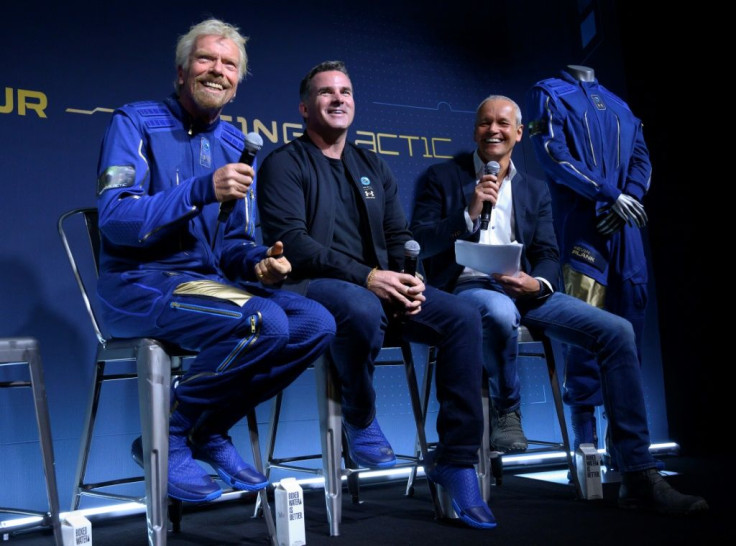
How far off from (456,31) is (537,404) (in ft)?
6.09

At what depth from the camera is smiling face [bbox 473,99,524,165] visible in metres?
2.73

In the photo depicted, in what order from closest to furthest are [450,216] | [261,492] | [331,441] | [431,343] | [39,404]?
[39,404] → [261,492] → [331,441] → [431,343] → [450,216]

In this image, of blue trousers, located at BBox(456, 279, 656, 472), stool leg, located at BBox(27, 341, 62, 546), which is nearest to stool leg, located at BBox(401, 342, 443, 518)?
blue trousers, located at BBox(456, 279, 656, 472)

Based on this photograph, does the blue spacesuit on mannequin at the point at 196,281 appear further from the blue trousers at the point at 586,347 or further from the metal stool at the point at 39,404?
the blue trousers at the point at 586,347

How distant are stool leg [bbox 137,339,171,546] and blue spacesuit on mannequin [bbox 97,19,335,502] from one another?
0.14 feet

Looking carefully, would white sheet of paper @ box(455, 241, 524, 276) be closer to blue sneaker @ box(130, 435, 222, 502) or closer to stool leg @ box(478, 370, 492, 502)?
stool leg @ box(478, 370, 492, 502)

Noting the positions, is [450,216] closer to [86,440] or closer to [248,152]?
[248,152]

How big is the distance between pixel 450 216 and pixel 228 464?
1.17m

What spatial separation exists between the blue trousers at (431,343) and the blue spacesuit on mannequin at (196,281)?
0.11m

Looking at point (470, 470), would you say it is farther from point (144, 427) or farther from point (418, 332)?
point (144, 427)

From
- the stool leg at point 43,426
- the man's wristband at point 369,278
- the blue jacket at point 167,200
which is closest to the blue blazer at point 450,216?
the man's wristband at point 369,278

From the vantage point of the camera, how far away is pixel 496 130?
108 inches

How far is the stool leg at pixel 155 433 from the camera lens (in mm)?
1613

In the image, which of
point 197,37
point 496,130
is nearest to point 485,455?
point 496,130
